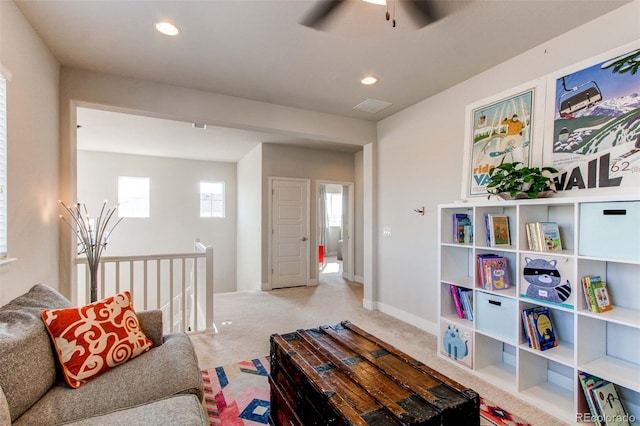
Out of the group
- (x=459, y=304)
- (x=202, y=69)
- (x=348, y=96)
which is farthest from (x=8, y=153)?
(x=459, y=304)

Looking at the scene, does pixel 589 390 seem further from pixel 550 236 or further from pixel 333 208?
pixel 333 208

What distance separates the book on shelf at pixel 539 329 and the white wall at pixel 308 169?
4.13 m

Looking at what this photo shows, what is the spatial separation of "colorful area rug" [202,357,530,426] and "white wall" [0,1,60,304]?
1.42 meters

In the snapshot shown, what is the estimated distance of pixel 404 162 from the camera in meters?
3.76

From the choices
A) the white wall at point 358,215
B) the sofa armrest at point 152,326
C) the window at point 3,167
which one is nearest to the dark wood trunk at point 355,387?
the sofa armrest at point 152,326

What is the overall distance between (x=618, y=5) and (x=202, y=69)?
10.3ft

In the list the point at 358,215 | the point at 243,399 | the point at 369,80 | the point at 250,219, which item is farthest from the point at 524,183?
the point at 250,219

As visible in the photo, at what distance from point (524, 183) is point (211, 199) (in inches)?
265

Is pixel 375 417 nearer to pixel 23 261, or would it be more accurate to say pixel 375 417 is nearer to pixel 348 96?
pixel 23 261

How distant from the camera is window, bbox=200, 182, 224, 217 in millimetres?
7301

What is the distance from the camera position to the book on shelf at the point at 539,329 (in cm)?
208

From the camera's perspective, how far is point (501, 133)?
2.60 metres

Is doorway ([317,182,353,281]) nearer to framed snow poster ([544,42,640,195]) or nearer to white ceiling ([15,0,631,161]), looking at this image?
white ceiling ([15,0,631,161])

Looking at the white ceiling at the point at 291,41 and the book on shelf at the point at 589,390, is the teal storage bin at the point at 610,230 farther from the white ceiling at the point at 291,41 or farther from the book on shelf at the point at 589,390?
the white ceiling at the point at 291,41
